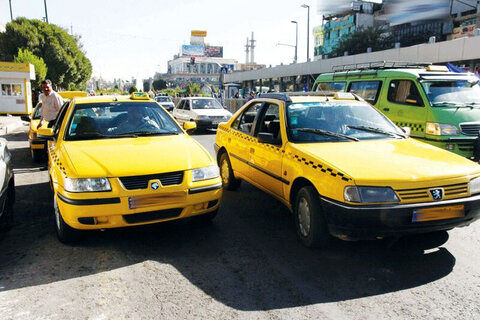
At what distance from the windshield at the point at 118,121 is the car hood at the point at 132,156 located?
0.21m

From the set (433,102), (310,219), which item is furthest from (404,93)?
(310,219)

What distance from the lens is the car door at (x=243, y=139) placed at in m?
5.54

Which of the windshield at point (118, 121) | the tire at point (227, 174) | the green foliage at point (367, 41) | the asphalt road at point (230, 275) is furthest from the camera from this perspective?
the green foliage at point (367, 41)

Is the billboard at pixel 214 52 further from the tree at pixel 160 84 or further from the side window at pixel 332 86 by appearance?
the side window at pixel 332 86

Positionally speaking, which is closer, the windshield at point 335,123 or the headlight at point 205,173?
the headlight at point 205,173

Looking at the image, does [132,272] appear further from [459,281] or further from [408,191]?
[459,281]

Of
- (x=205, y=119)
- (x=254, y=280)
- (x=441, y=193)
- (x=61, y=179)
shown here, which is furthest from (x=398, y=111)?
(x=205, y=119)

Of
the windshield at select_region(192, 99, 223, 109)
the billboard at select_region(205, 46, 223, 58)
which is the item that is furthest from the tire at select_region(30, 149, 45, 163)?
the billboard at select_region(205, 46, 223, 58)

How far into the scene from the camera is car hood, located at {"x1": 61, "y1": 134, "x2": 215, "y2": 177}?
12.7ft

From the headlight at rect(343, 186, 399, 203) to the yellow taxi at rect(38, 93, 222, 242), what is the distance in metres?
1.48

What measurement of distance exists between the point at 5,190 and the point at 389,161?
392 cm

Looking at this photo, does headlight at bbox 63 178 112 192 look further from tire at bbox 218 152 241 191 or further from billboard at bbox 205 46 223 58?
billboard at bbox 205 46 223 58

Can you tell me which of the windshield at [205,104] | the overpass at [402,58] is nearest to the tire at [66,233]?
the overpass at [402,58]

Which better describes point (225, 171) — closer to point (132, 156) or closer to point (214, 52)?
point (132, 156)
